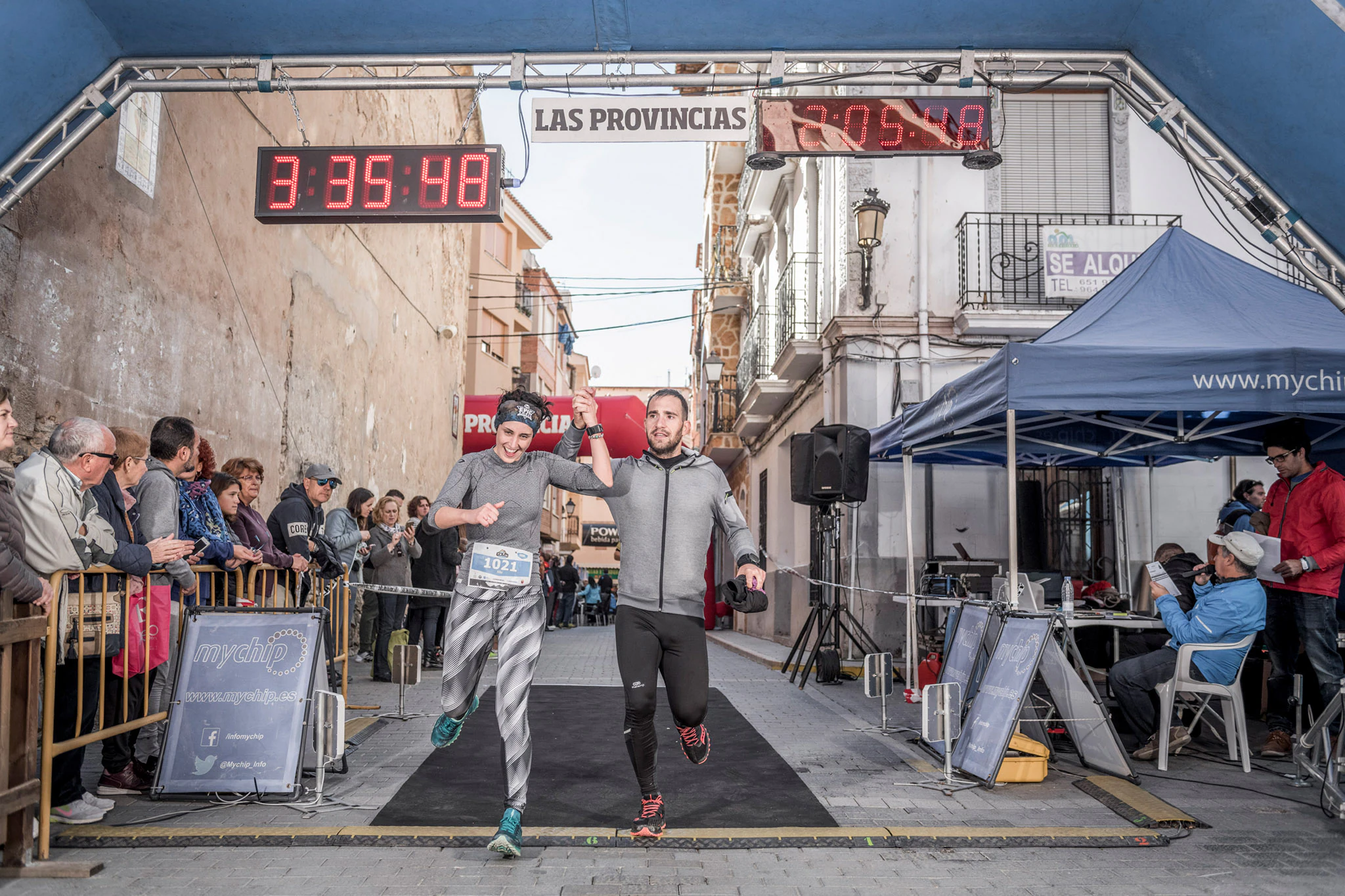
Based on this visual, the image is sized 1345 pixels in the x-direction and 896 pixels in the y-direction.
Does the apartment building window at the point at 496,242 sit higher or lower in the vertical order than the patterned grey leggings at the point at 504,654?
higher

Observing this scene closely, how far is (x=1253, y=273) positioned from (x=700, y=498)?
570 centimetres

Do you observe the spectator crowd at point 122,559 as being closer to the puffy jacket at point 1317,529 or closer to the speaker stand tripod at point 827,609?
the speaker stand tripod at point 827,609

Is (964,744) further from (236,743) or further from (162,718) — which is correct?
(162,718)

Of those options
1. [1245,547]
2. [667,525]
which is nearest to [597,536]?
[1245,547]

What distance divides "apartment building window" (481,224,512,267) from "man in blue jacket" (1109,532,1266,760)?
90.5 feet

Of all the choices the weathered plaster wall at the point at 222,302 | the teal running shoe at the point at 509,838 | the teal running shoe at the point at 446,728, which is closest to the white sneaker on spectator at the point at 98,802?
the teal running shoe at the point at 446,728

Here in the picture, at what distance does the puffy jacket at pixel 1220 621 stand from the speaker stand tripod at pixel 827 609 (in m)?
4.51

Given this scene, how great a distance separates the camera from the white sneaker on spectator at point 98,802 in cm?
509

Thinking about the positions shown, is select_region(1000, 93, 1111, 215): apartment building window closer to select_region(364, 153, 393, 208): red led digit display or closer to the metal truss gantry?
the metal truss gantry

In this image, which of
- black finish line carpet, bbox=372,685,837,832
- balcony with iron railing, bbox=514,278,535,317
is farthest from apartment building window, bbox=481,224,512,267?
black finish line carpet, bbox=372,685,837,832

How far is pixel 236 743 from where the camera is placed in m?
5.42

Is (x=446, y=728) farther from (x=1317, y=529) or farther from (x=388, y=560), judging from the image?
(x=388, y=560)

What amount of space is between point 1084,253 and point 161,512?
11380mm

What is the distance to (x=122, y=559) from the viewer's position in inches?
199
